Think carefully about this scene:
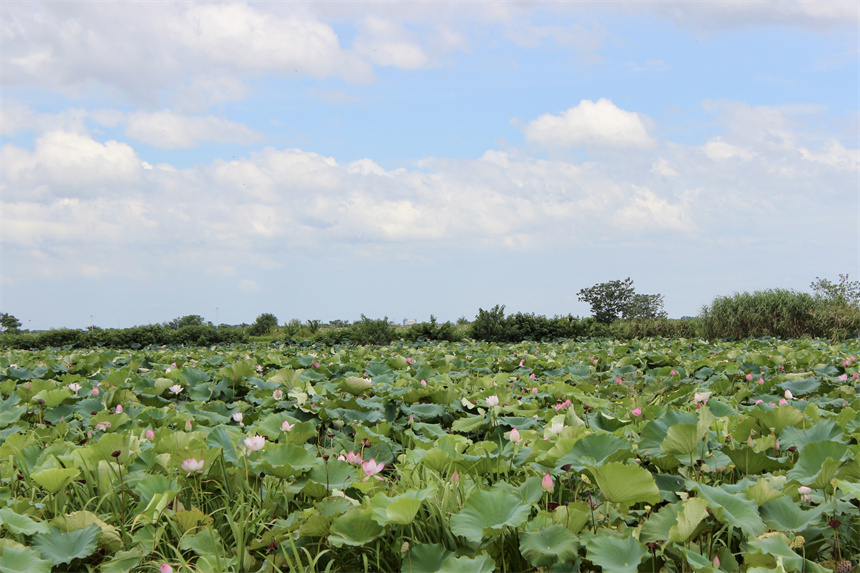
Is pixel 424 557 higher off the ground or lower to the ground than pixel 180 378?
lower

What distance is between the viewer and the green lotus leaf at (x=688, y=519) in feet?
6.95

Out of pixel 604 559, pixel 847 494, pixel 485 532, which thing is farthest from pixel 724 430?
pixel 485 532

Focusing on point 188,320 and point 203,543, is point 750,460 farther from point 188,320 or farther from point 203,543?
point 188,320

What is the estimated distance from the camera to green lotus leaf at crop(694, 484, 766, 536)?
7.20 ft

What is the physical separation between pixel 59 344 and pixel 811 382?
22.4 m

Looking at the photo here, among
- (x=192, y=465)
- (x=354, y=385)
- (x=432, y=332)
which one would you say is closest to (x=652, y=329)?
(x=432, y=332)

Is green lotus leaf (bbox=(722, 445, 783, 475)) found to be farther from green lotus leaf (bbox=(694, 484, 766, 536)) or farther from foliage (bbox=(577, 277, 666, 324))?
foliage (bbox=(577, 277, 666, 324))

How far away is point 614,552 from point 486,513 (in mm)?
467

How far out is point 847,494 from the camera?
237 cm

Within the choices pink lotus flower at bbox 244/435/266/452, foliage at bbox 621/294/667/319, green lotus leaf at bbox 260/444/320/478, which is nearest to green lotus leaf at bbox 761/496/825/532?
green lotus leaf at bbox 260/444/320/478

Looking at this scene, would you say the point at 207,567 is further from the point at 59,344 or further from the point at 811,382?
the point at 59,344

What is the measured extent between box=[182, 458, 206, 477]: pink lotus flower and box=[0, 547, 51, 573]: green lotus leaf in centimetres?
61

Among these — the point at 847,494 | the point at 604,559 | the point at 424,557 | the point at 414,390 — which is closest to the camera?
the point at 604,559

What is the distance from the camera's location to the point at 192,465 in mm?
2777
